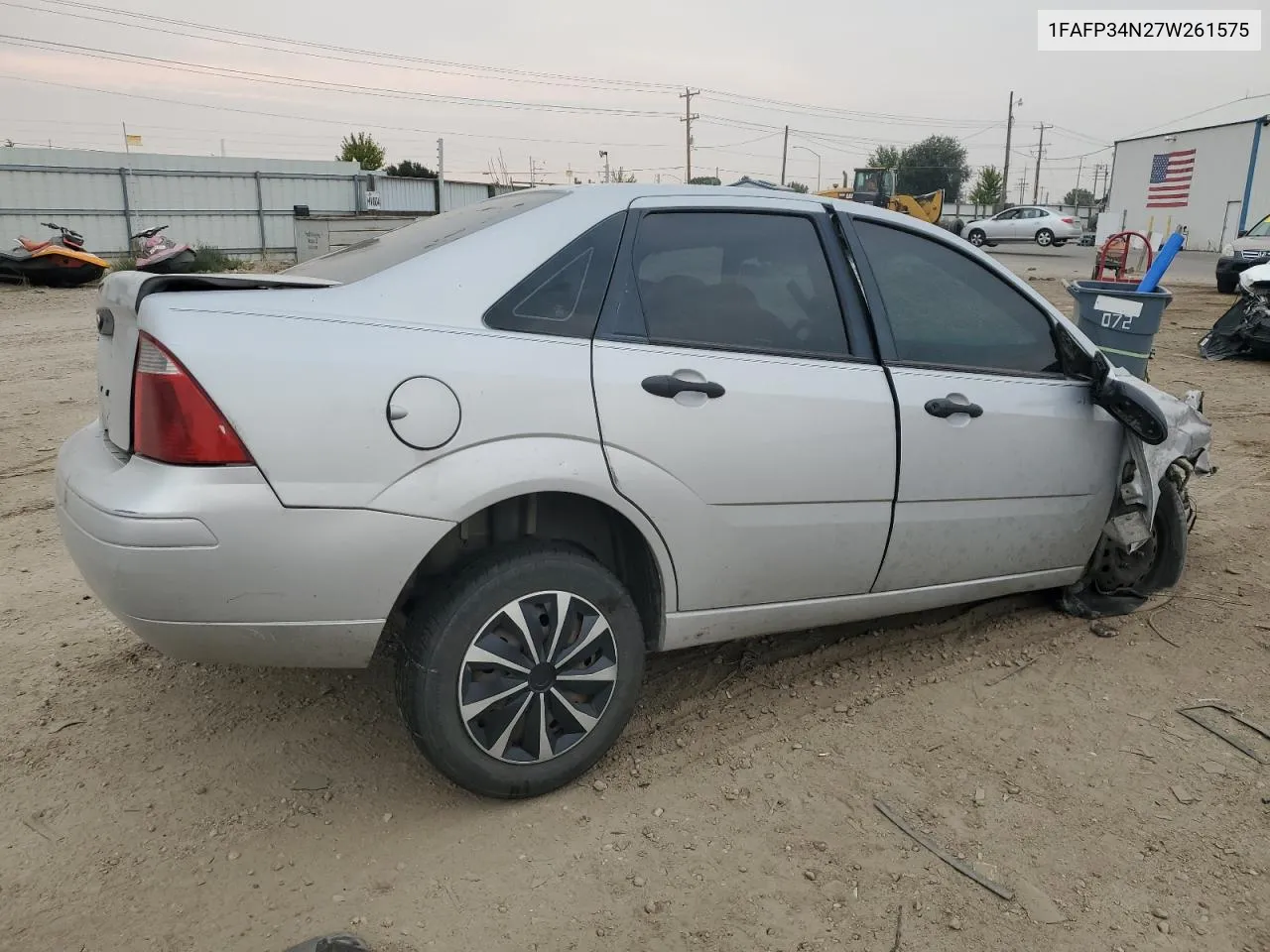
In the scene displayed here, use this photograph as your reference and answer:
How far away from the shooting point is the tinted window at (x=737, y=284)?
2764 millimetres

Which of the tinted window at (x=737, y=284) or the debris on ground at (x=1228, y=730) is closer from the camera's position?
the tinted window at (x=737, y=284)

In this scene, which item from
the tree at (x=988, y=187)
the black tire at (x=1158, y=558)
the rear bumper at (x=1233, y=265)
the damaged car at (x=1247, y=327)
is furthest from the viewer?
the tree at (x=988, y=187)

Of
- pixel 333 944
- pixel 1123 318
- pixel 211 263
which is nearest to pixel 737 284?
pixel 333 944

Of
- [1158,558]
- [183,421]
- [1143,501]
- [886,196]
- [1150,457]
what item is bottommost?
[1158,558]

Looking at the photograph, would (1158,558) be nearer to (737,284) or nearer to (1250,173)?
(737,284)

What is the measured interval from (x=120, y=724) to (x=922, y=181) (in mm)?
84899

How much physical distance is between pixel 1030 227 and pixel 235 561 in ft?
129

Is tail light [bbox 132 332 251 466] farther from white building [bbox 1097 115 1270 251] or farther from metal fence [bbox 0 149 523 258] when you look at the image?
white building [bbox 1097 115 1270 251]

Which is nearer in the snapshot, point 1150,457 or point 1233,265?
point 1150,457

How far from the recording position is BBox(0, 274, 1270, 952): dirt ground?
2.27m

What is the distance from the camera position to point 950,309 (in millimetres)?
3305

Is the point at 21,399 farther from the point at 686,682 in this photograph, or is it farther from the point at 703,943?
the point at 703,943

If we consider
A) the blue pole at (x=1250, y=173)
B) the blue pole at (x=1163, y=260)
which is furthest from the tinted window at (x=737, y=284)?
the blue pole at (x=1250, y=173)

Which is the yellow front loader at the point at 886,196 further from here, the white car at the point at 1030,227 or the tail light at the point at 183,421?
the tail light at the point at 183,421
